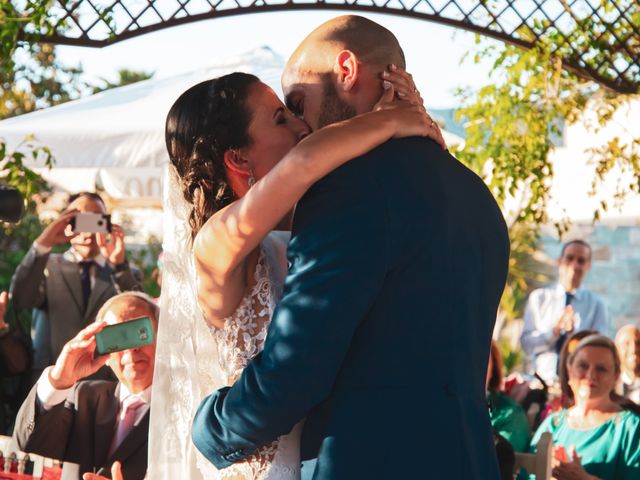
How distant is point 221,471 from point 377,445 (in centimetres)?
48

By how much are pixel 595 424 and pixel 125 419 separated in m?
2.52

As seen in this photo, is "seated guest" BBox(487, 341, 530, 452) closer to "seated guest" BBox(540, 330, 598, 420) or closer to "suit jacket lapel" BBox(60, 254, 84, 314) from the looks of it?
"seated guest" BBox(540, 330, 598, 420)

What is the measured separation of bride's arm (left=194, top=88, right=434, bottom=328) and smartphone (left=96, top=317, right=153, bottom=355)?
3.21 ft

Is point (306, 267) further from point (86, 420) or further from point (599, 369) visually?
point (599, 369)

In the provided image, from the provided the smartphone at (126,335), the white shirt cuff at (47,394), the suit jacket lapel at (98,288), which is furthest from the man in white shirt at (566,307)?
the smartphone at (126,335)

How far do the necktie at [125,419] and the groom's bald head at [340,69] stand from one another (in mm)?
2232

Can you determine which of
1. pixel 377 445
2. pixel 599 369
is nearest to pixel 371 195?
pixel 377 445

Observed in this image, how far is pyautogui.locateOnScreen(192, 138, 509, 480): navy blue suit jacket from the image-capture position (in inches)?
80.7

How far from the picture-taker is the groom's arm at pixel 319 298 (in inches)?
80.3

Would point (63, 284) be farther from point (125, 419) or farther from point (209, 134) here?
point (209, 134)

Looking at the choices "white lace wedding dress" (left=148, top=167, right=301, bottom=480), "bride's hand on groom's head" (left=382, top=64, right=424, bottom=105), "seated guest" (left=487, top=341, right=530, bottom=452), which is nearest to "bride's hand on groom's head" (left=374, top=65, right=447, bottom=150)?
"bride's hand on groom's head" (left=382, top=64, right=424, bottom=105)

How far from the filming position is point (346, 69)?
7.64ft

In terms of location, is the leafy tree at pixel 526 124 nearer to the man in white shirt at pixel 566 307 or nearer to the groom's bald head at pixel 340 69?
the man in white shirt at pixel 566 307

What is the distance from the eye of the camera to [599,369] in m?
5.70
